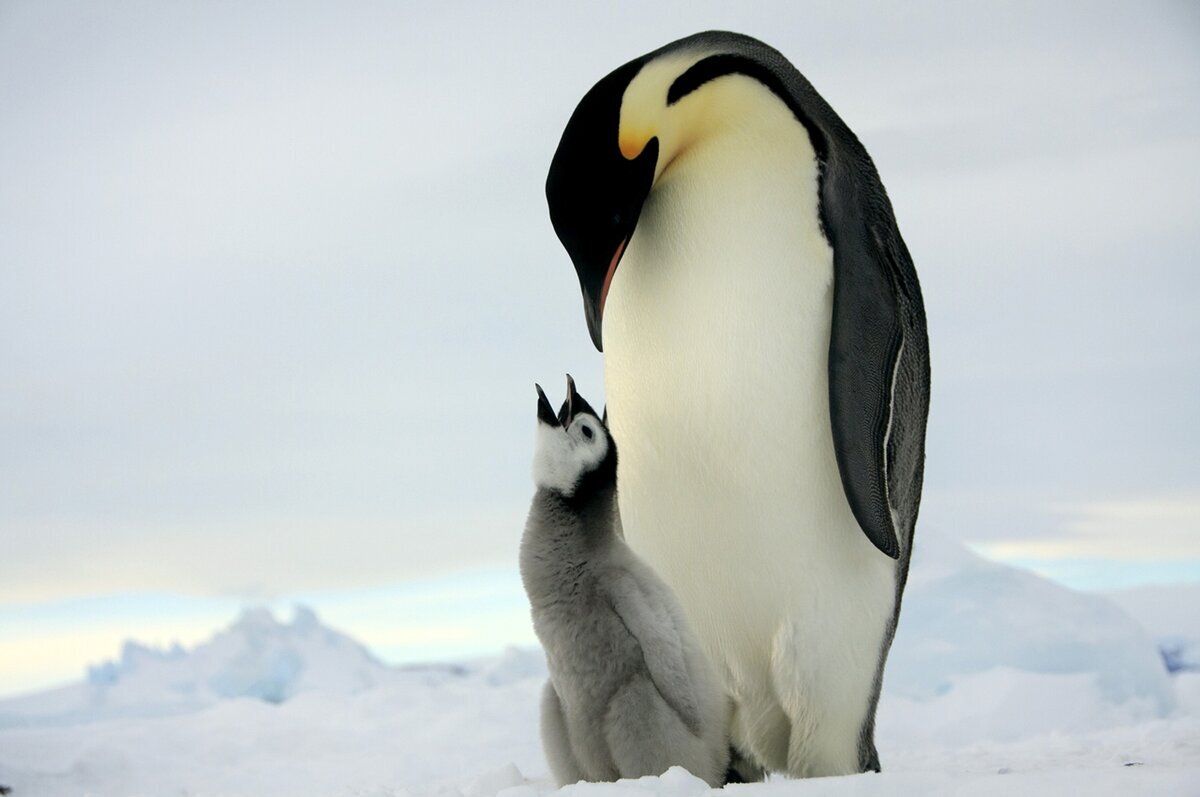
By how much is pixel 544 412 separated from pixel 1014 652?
2.98 meters

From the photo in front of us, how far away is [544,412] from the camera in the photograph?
184cm

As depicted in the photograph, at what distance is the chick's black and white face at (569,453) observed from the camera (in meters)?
1.87

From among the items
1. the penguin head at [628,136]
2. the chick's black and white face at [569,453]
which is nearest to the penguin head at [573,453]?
the chick's black and white face at [569,453]

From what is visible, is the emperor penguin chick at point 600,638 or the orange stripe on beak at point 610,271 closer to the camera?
the emperor penguin chick at point 600,638

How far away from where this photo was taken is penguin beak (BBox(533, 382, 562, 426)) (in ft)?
6.00

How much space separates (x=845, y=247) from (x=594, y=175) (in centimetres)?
41

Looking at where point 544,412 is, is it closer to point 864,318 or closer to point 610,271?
point 610,271

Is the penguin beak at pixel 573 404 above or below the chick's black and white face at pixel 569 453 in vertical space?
above

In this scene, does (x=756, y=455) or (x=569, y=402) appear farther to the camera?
(x=756, y=455)

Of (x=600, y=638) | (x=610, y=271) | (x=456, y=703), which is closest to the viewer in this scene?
(x=600, y=638)

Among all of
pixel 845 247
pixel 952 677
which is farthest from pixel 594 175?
pixel 952 677

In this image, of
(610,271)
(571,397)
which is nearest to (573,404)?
(571,397)

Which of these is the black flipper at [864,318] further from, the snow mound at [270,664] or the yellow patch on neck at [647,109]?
the snow mound at [270,664]

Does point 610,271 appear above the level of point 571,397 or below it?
above
